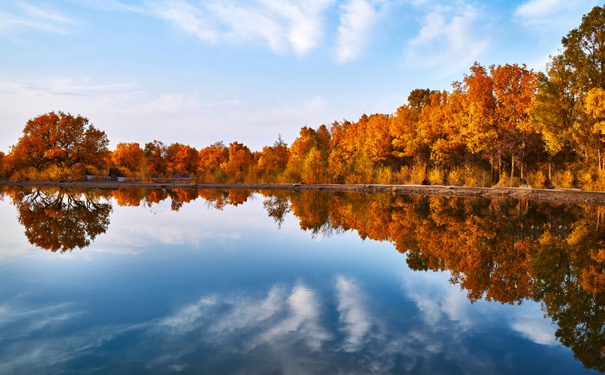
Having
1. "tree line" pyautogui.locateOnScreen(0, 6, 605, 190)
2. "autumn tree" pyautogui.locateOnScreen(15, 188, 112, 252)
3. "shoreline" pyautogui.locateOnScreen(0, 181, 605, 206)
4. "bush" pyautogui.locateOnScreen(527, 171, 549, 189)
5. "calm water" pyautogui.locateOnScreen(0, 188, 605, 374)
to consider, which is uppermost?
"tree line" pyautogui.locateOnScreen(0, 6, 605, 190)

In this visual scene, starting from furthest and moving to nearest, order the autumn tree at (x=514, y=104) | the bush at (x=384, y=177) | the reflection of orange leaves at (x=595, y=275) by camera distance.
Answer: the bush at (x=384, y=177) < the autumn tree at (x=514, y=104) < the reflection of orange leaves at (x=595, y=275)

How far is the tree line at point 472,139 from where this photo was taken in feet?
79.2

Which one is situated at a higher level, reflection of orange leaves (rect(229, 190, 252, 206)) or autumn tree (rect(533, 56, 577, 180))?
autumn tree (rect(533, 56, 577, 180))

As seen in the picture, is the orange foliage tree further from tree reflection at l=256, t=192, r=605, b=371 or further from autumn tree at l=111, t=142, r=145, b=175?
tree reflection at l=256, t=192, r=605, b=371

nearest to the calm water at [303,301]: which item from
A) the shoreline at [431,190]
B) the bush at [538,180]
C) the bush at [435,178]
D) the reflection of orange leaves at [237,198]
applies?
the shoreline at [431,190]

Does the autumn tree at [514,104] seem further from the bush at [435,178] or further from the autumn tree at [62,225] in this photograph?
the autumn tree at [62,225]

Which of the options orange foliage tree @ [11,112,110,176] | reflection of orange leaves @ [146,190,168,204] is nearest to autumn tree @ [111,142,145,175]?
orange foliage tree @ [11,112,110,176]

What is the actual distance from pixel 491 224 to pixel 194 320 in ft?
36.8

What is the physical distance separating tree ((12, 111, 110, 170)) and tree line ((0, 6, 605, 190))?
106 mm

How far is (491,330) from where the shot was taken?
16.8 feet

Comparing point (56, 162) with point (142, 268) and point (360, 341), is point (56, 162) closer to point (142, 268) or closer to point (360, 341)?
point (142, 268)

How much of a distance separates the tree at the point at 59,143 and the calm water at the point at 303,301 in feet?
125

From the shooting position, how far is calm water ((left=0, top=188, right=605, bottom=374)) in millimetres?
4266

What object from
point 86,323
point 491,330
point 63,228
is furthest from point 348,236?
point 63,228
